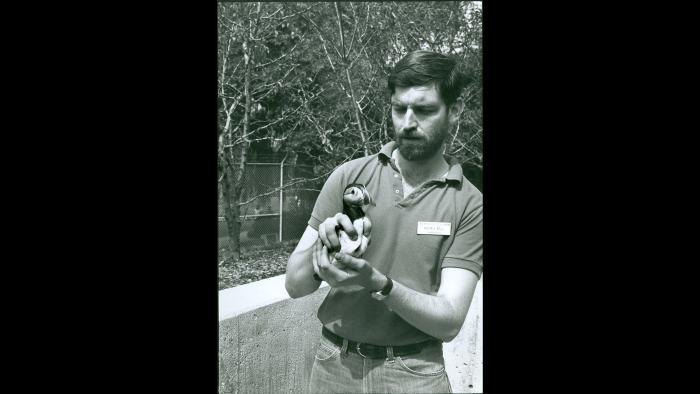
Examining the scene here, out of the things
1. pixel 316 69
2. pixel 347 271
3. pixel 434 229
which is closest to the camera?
pixel 347 271

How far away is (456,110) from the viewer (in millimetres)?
2518

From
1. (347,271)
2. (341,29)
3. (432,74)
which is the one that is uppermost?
(341,29)

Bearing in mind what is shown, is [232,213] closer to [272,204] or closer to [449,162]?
[272,204]

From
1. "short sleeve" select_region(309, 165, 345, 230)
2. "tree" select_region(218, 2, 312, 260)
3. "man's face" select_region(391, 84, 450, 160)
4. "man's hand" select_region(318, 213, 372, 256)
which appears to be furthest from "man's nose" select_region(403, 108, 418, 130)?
"tree" select_region(218, 2, 312, 260)

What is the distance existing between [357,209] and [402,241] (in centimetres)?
22

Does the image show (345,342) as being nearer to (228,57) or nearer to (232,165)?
(232,165)

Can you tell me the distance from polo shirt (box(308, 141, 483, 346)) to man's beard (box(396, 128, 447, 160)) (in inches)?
2.9

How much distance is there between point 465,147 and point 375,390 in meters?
1.06

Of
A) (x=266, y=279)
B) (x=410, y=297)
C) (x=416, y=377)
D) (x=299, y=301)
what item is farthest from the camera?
(x=266, y=279)

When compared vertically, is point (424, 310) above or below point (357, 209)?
below

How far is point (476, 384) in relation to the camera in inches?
112

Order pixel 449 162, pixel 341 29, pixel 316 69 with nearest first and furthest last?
pixel 449 162, pixel 341 29, pixel 316 69

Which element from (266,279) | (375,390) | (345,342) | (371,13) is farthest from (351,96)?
(375,390)

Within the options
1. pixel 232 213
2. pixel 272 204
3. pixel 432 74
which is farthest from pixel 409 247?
pixel 232 213
